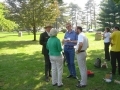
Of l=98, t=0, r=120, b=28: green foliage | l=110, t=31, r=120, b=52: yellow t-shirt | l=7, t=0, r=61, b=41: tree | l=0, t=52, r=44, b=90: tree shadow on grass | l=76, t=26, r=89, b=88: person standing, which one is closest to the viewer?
l=76, t=26, r=89, b=88: person standing

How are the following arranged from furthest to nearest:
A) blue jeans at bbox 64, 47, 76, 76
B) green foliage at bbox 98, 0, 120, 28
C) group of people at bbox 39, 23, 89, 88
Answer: green foliage at bbox 98, 0, 120, 28 → blue jeans at bbox 64, 47, 76, 76 → group of people at bbox 39, 23, 89, 88

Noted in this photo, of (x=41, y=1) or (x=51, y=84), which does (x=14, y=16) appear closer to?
(x=41, y=1)

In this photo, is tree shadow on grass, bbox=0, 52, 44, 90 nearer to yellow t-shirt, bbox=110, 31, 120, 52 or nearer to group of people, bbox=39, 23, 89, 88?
group of people, bbox=39, 23, 89, 88

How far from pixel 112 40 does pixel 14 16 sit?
65.4ft

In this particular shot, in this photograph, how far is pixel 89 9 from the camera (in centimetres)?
10425

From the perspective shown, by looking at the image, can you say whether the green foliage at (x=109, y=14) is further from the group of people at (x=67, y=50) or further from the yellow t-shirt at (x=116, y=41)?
the group of people at (x=67, y=50)

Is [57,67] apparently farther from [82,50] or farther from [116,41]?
[116,41]

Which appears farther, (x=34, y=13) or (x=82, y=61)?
(x=34, y=13)

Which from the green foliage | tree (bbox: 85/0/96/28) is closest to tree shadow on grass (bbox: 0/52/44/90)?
the green foliage

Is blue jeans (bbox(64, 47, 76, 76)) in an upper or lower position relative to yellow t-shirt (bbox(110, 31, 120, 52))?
lower

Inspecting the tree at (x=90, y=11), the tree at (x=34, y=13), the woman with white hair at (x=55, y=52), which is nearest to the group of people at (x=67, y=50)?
the woman with white hair at (x=55, y=52)

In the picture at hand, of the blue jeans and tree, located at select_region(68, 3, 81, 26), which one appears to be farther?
tree, located at select_region(68, 3, 81, 26)

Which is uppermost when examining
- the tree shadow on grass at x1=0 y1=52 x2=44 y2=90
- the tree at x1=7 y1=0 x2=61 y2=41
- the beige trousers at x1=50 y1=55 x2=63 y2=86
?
the tree at x1=7 y1=0 x2=61 y2=41

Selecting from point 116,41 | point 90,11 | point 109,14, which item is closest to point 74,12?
point 90,11
